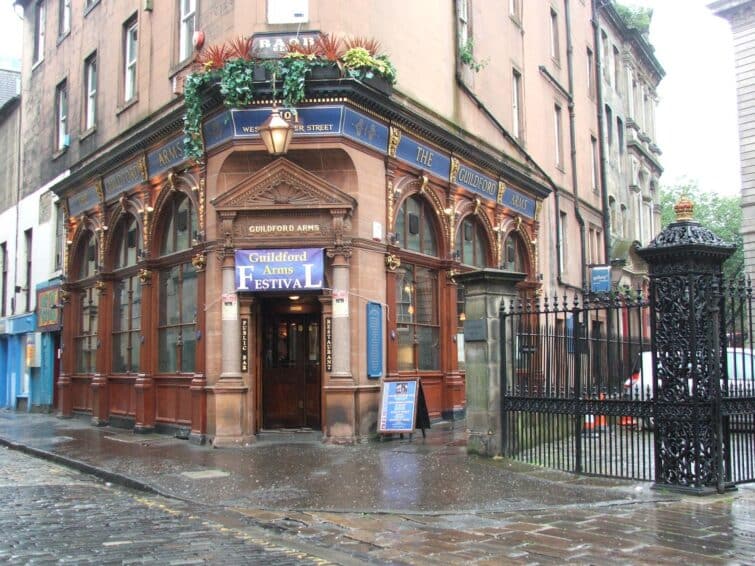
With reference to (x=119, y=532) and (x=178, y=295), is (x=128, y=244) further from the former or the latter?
(x=119, y=532)

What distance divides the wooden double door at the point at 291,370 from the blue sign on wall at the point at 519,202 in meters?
7.43

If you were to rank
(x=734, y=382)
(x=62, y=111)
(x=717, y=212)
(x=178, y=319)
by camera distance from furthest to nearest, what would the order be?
(x=717, y=212)
(x=62, y=111)
(x=178, y=319)
(x=734, y=382)

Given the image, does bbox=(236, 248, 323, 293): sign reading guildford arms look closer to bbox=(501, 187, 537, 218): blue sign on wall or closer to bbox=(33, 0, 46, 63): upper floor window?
bbox=(501, 187, 537, 218): blue sign on wall

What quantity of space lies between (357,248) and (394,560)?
27.3 feet

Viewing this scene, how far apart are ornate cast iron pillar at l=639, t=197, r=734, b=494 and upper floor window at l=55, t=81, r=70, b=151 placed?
18.8m

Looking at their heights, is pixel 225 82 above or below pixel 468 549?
above

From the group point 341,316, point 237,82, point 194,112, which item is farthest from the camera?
point 194,112

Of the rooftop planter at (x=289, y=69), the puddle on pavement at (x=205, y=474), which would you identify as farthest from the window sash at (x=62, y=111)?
the puddle on pavement at (x=205, y=474)

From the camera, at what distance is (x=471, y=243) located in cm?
1903

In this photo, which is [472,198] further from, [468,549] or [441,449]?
[468,549]

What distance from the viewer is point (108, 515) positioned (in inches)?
332

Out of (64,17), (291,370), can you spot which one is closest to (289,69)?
(291,370)

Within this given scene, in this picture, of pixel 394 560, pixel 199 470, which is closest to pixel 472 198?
pixel 199 470

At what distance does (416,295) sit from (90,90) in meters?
Result: 11.4
